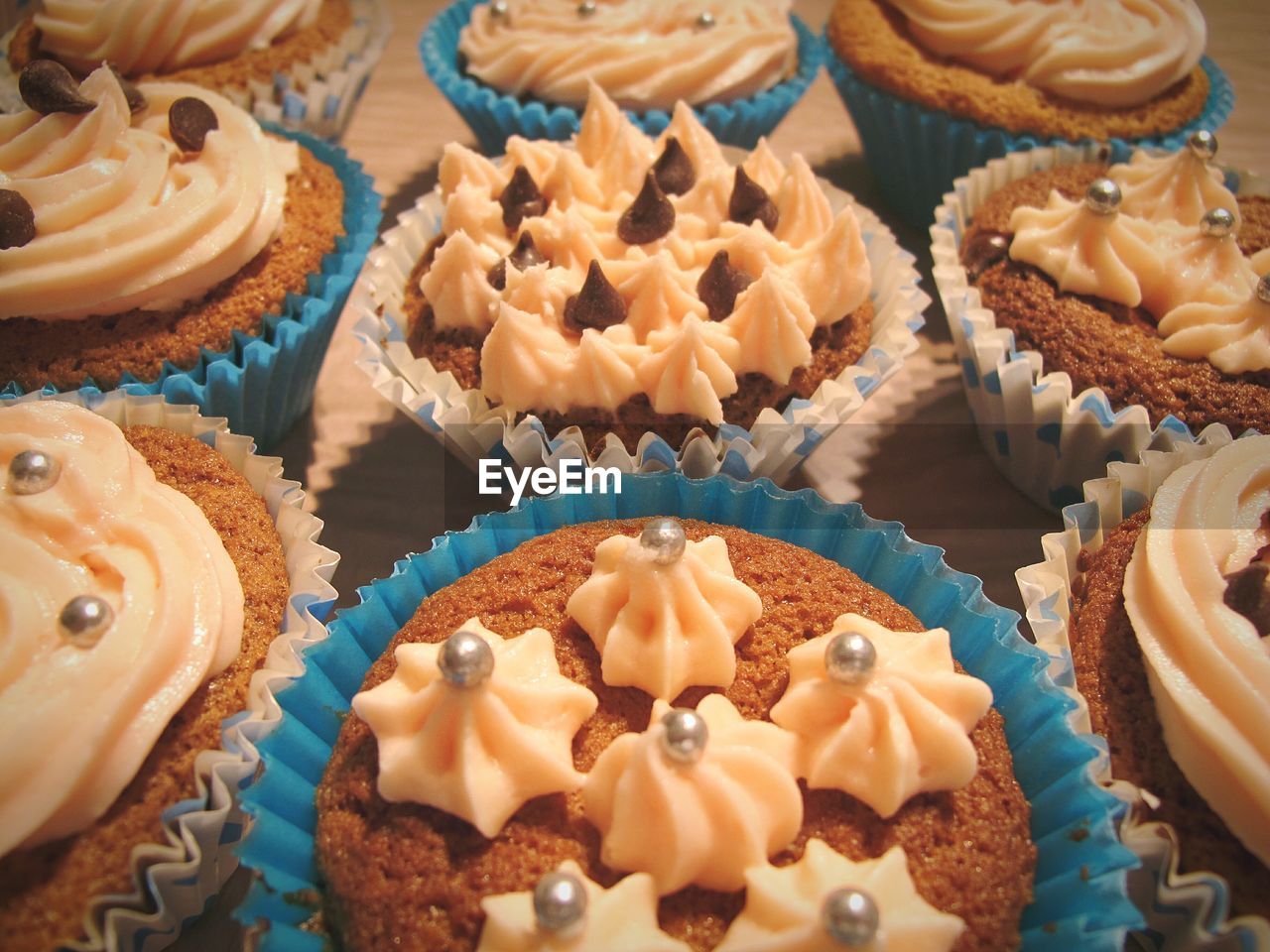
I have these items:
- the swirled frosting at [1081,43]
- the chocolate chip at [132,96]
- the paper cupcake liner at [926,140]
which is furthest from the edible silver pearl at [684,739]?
the swirled frosting at [1081,43]

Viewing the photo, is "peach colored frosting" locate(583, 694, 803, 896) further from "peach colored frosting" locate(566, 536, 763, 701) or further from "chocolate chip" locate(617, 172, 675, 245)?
"chocolate chip" locate(617, 172, 675, 245)

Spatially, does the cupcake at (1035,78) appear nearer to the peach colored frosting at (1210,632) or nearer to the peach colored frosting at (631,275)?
the peach colored frosting at (631,275)

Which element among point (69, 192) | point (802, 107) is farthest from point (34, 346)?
point (802, 107)

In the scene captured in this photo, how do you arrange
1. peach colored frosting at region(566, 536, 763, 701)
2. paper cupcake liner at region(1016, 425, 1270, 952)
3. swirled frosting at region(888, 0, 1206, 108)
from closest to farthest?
paper cupcake liner at region(1016, 425, 1270, 952), peach colored frosting at region(566, 536, 763, 701), swirled frosting at region(888, 0, 1206, 108)

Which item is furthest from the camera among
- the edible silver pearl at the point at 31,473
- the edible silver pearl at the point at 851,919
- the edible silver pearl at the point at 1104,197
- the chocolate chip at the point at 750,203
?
the chocolate chip at the point at 750,203

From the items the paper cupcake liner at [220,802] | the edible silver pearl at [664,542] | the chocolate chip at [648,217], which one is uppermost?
the chocolate chip at [648,217]

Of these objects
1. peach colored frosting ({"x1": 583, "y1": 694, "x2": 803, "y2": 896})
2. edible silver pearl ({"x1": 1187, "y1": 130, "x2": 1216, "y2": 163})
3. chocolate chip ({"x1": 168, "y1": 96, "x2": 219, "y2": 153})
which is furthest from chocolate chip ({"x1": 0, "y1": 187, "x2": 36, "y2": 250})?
edible silver pearl ({"x1": 1187, "y1": 130, "x2": 1216, "y2": 163})
